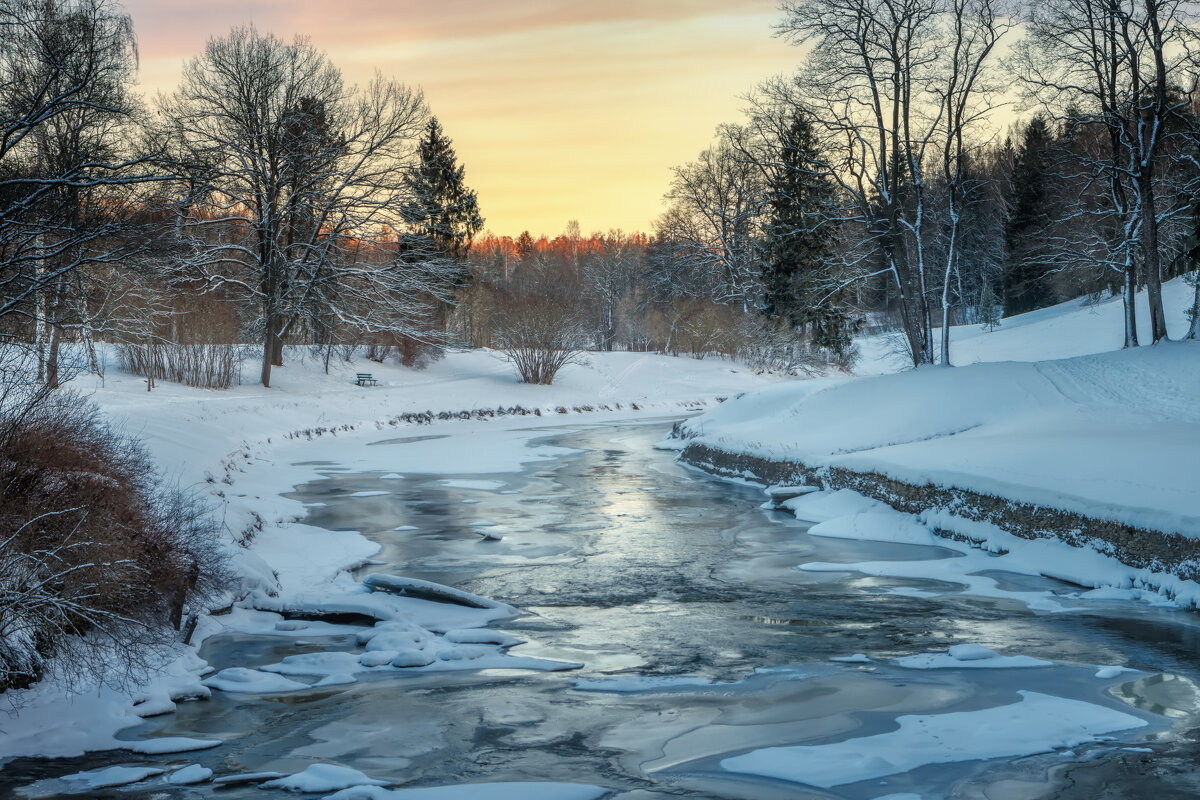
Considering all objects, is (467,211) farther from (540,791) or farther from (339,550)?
(540,791)

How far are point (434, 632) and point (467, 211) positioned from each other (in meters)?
44.1

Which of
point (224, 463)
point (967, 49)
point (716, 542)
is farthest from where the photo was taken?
point (967, 49)

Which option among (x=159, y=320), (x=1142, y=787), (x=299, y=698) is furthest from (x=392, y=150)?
(x=1142, y=787)

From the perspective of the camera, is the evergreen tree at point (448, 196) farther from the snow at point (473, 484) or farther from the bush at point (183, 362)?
the snow at point (473, 484)

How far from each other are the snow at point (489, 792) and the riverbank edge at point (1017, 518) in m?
7.37

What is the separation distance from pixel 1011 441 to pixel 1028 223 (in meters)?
47.4

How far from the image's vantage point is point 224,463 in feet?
61.8

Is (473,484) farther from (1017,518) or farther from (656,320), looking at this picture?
(656,320)

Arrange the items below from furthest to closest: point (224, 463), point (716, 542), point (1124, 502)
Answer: point (224, 463), point (716, 542), point (1124, 502)

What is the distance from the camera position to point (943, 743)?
6055 millimetres

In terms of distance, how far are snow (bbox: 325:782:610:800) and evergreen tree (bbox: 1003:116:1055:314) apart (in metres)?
50.9

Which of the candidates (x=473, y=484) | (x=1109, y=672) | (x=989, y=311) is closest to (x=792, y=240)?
(x=989, y=311)

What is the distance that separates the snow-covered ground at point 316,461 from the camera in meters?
6.73

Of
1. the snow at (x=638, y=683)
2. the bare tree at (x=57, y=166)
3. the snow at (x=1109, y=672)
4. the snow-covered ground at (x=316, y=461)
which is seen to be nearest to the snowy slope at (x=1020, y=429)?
the snow at (x=1109, y=672)
